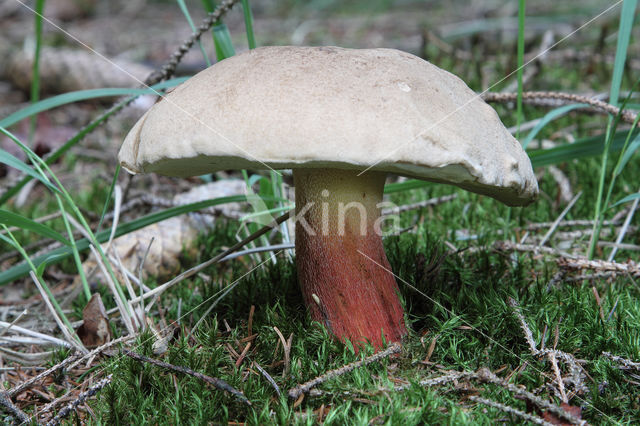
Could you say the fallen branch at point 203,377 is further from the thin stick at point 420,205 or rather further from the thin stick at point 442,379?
the thin stick at point 420,205

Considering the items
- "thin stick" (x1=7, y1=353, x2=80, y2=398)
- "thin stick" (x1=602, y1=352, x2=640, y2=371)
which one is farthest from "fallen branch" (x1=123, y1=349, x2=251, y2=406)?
"thin stick" (x1=602, y1=352, x2=640, y2=371)

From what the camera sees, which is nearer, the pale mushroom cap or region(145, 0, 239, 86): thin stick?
the pale mushroom cap

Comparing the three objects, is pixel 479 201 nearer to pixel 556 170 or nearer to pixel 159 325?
pixel 556 170

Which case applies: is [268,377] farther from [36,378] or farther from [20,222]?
[20,222]

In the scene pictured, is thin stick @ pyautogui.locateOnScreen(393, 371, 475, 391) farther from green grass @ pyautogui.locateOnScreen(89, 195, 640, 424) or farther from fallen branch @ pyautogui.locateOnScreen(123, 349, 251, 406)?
fallen branch @ pyautogui.locateOnScreen(123, 349, 251, 406)

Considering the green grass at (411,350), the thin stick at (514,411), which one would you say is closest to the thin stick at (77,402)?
the green grass at (411,350)

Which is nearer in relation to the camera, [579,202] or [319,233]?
[319,233]

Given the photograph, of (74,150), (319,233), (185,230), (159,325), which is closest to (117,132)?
(74,150)
